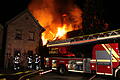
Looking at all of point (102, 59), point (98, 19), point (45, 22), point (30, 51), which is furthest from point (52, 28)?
point (102, 59)

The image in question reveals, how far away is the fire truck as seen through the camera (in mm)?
10453

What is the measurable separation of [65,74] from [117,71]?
5.03 m

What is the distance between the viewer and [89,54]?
11828 mm

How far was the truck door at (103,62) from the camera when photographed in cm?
1051

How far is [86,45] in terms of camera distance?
40.3ft

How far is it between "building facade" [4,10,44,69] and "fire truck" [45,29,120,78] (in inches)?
263

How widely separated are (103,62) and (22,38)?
13.4 m

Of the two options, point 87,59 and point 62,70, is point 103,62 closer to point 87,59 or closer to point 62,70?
point 87,59

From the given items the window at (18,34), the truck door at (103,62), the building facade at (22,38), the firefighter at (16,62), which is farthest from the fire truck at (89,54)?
the window at (18,34)

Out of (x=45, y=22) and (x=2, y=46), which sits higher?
(x=45, y=22)

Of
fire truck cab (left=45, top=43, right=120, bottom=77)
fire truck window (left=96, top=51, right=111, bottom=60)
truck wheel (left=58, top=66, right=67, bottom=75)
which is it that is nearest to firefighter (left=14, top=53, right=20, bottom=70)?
fire truck cab (left=45, top=43, right=120, bottom=77)

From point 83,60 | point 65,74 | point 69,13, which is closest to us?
point 83,60

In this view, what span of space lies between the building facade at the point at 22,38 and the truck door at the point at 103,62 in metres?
12.4

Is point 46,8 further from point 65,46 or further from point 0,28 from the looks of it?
point 65,46
